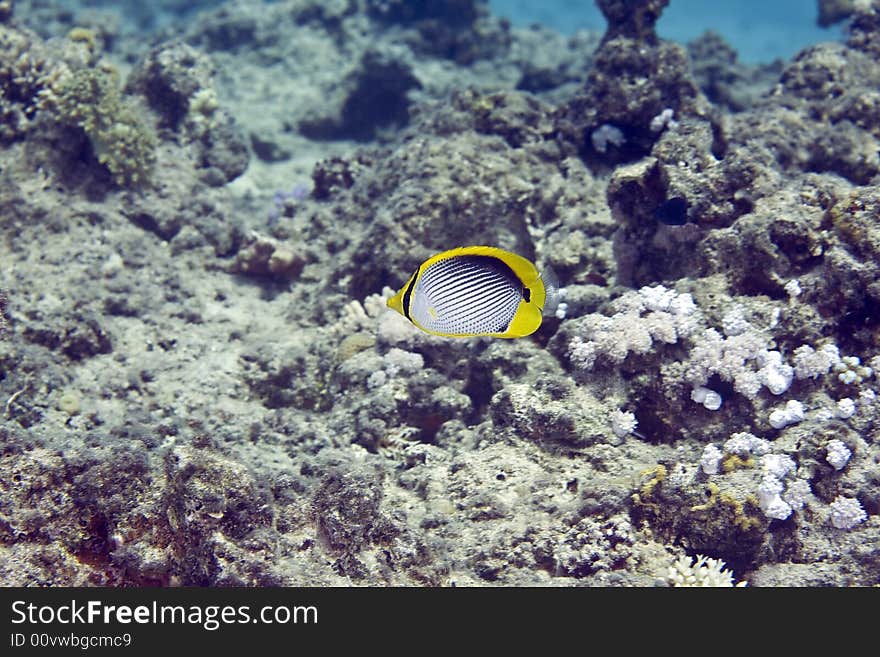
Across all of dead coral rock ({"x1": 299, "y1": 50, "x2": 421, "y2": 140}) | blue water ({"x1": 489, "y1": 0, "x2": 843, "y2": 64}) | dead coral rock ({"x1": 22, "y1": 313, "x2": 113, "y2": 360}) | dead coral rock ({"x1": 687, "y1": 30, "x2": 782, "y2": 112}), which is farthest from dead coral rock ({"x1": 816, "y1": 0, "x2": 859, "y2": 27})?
blue water ({"x1": 489, "y1": 0, "x2": 843, "y2": 64})

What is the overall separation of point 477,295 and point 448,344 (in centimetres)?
235

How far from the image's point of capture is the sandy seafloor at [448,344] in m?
3.21

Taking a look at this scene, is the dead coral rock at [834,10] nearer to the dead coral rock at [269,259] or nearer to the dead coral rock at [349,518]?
the dead coral rock at [269,259]

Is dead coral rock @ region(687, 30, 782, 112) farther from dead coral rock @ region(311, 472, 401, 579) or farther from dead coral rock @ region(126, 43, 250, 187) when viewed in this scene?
dead coral rock @ region(311, 472, 401, 579)

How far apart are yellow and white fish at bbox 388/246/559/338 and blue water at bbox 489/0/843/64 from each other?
178 ft

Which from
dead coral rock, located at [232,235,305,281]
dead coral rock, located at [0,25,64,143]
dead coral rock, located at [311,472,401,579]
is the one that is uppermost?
dead coral rock, located at [0,25,64,143]

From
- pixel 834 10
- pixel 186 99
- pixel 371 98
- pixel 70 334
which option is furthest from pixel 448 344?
pixel 834 10

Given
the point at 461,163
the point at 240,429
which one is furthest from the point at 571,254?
the point at 240,429

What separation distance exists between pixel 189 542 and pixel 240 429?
→ 1.81m

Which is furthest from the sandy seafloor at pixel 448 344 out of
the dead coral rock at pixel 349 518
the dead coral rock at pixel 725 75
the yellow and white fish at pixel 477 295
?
the dead coral rock at pixel 725 75

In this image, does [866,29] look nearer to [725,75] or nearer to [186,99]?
[725,75]

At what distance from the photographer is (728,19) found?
64.9m

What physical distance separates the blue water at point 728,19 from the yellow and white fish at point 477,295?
178 ft

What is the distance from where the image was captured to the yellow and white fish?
103 inches
